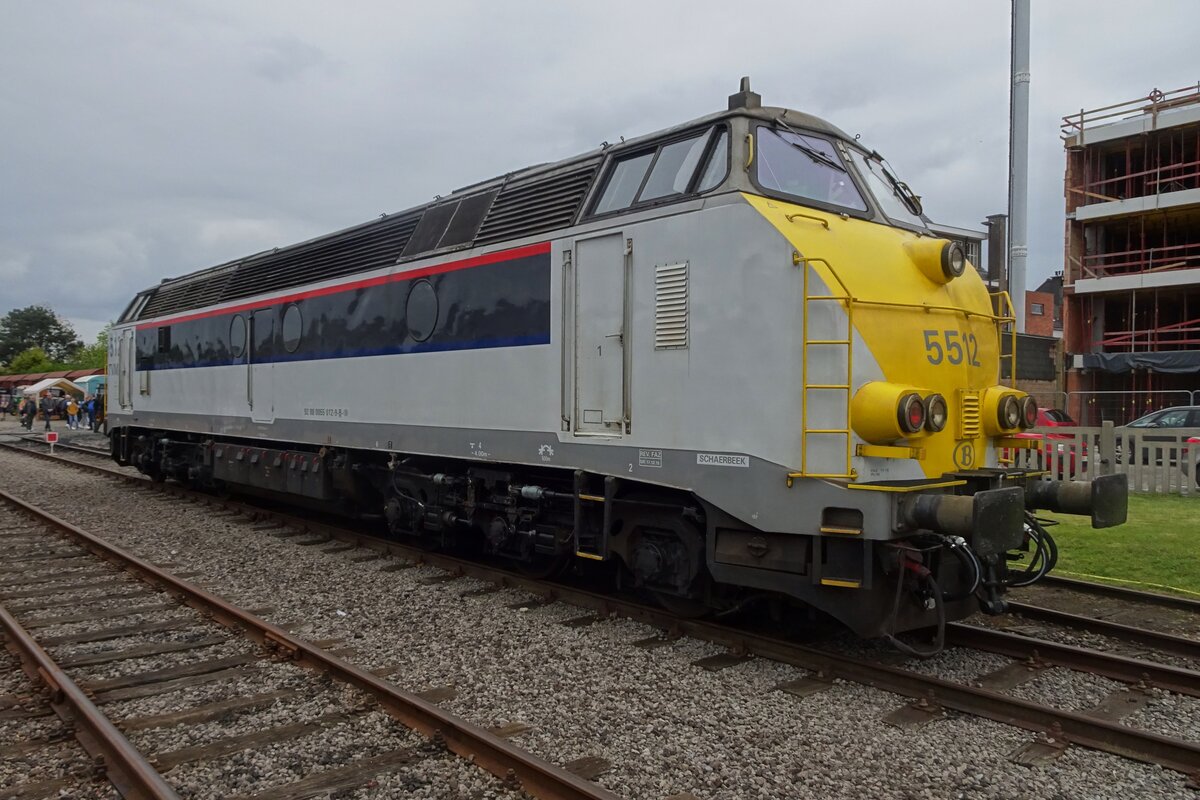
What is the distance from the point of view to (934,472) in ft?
19.7

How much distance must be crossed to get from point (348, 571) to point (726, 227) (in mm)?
5563

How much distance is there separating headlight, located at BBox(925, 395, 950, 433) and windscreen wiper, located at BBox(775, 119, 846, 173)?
2.17 meters

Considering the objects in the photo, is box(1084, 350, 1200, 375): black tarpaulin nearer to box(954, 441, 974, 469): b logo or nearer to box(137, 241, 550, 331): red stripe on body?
box(954, 441, 974, 469): b logo

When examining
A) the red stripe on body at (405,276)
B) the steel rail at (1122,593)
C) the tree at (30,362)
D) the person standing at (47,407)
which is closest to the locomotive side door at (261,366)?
the red stripe on body at (405,276)

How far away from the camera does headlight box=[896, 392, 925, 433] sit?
552 centimetres

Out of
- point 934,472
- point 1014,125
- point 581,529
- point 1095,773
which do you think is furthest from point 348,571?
point 1014,125

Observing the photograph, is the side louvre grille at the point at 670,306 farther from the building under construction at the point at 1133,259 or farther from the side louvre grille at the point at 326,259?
the building under construction at the point at 1133,259

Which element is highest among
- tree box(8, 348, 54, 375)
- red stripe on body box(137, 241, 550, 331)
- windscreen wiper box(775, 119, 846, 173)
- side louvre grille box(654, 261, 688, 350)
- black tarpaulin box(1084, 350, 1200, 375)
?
tree box(8, 348, 54, 375)

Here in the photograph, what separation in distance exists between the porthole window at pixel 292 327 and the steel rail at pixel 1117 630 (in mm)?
8683

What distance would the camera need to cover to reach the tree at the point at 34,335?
105562mm

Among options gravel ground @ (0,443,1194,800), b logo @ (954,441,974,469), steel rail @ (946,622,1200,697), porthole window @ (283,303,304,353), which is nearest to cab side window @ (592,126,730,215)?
b logo @ (954,441,974,469)

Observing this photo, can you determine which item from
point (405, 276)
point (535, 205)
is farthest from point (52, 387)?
point (535, 205)

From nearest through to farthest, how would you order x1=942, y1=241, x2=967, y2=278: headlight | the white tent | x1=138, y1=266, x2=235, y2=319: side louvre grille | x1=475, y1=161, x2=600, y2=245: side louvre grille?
x1=942, y1=241, x2=967, y2=278: headlight, x1=475, y1=161, x2=600, y2=245: side louvre grille, x1=138, y1=266, x2=235, y2=319: side louvre grille, the white tent

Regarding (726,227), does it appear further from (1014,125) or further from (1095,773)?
(1014,125)
